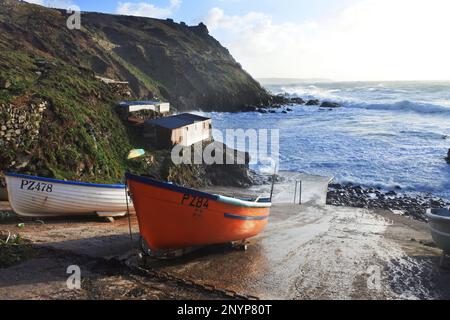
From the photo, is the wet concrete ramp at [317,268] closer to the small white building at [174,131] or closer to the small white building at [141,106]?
the small white building at [174,131]

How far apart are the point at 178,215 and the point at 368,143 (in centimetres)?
3272

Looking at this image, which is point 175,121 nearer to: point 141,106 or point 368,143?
point 141,106

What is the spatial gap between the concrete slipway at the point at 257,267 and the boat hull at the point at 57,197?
1.54 feet

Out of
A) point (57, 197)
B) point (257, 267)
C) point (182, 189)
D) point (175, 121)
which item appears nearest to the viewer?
point (182, 189)

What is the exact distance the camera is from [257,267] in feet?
32.6

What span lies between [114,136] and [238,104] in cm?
4790

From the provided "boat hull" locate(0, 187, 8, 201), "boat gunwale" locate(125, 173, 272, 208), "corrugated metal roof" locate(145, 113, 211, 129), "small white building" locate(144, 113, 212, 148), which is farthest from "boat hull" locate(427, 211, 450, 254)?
"corrugated metal roof" locate(145, 113, 211, 129)

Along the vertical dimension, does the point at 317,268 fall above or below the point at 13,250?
below

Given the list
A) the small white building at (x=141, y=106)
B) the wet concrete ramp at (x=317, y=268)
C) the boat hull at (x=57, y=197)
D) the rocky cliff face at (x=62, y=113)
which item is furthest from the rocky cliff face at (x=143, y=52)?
the wet concrete ramp at (x=317, y=268)

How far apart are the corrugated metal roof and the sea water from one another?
6.55m

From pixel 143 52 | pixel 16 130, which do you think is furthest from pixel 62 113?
pixel 143 52

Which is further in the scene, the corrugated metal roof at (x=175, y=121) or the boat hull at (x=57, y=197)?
the corrugated metal roof at (x=175, y=121)

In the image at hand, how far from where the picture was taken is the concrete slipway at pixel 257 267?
791 cm
